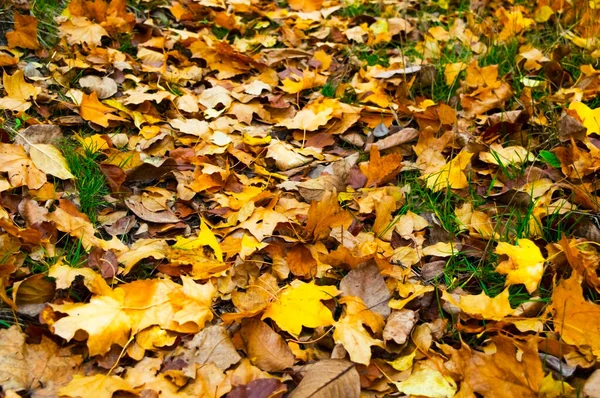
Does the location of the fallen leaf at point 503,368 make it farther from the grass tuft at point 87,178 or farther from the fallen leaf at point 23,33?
the fallen leaf at point 23,33

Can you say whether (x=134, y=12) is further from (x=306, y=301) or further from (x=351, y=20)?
(x=306, y=301)

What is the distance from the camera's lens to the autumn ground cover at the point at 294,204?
146 centimetres

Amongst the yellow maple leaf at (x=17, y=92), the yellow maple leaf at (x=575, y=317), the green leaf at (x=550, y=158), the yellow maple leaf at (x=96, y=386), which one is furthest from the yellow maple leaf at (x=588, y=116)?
the yellow maple leaf at (x=17, y=92)

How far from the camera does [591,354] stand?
1436 mm

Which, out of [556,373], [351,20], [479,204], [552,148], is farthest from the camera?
[351,20]

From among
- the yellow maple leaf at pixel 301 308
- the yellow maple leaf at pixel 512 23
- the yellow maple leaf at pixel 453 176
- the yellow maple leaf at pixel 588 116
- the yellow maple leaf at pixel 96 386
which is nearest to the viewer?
the yellow maple leaf at pixel 96 386

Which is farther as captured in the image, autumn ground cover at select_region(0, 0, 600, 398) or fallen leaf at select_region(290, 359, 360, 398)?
autumn ground cover at select_region(0, 0, 600, 398)

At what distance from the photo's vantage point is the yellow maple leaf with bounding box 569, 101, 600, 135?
7.20 ft

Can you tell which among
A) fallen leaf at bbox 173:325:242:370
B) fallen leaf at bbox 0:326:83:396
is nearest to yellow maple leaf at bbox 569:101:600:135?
fallen leaf at bbox 173:325:242:370

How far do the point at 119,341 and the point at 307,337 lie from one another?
0.50 m

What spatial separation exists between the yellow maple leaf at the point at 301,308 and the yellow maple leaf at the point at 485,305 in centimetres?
34

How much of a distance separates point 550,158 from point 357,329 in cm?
111

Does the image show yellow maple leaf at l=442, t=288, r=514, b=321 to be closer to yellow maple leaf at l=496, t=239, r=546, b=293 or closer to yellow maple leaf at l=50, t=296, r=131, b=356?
yellow maple leaf at l=496, t=239, r=546, b=293

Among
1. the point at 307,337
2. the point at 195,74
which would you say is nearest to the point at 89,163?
the point at 195,74
